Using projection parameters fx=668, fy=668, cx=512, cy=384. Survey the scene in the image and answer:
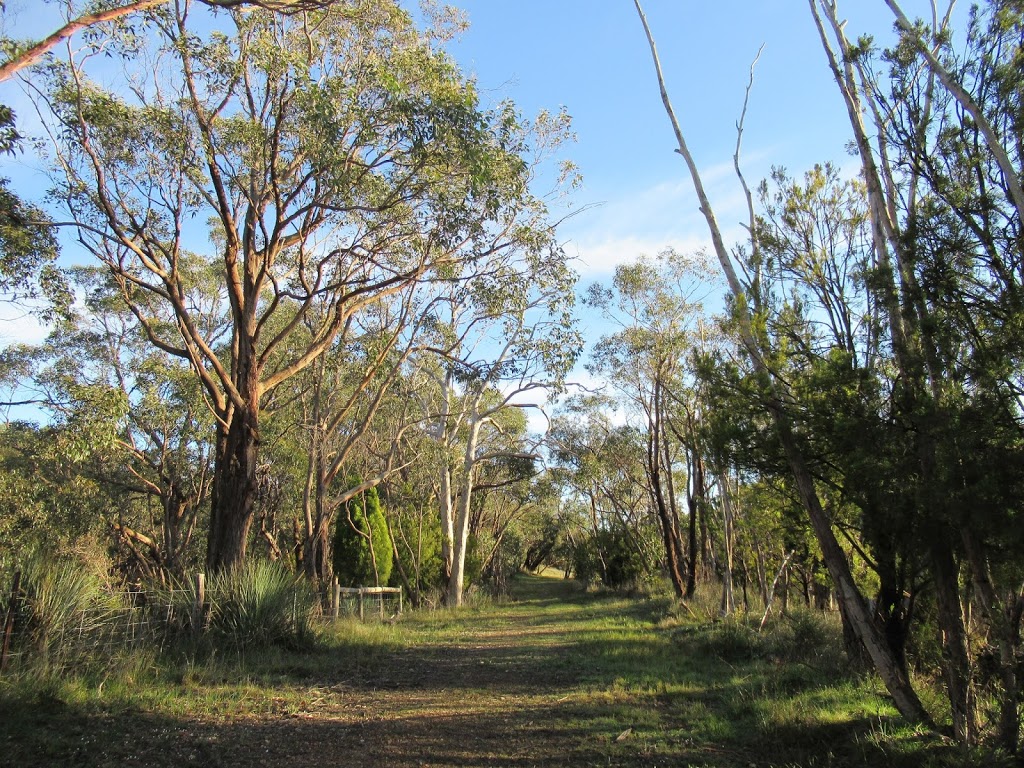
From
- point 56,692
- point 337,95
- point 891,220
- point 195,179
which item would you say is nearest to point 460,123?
point 337,95

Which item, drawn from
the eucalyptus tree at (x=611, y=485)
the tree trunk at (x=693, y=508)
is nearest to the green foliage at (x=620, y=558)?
the eucalyptus tree at (x=611, y=485)

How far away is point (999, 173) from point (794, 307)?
2.37 metres

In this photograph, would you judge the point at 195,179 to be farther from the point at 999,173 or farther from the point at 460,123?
the point at 999,173

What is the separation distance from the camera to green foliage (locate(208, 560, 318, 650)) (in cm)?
866

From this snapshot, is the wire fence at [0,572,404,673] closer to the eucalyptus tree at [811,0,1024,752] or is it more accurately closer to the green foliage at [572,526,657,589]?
the eucalyptus tree at [811,0,1024,752]

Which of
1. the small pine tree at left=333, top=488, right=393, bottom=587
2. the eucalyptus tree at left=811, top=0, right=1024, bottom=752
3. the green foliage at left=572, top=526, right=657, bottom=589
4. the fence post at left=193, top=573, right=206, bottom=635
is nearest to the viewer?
the eucalyptus tree at left=811, top=0, right=1024, bottom=752

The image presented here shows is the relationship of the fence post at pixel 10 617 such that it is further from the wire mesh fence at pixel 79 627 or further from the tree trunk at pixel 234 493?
the tree trunk at pixel 234 493

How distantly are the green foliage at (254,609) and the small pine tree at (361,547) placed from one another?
12625mm

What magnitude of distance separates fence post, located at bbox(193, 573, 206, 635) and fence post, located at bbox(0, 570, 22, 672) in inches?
97.8

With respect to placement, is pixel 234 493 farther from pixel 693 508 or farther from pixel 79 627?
pixel 693 508

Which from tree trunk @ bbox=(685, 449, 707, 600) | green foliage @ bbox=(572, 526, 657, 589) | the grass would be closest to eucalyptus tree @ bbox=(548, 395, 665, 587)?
green foliage @ bbox=(572, 526, 657, 589)

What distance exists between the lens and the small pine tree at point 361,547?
→ 22.4m

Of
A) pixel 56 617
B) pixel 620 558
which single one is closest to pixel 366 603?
pixel 56 617

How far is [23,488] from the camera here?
1847 centimetres
